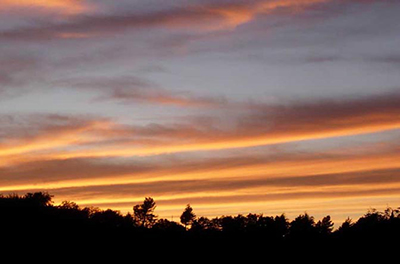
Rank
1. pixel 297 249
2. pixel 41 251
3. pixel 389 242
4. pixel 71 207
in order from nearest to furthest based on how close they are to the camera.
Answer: pixel 41 251, pixel 389 242, pixel 297 249, pixel 71 207

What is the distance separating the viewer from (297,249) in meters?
70.2

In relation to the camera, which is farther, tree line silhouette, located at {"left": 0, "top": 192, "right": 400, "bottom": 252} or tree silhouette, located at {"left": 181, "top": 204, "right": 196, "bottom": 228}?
tree silhouette, located at {"left": 181, "top": 204, "right": 196, "bottom": 228}

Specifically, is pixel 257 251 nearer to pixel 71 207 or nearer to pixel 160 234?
pixel 160 234

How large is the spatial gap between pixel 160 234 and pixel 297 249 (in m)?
13.8

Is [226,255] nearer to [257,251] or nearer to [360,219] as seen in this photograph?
[257,251]

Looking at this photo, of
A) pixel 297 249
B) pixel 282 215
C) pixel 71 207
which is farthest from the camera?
pixel 282 215

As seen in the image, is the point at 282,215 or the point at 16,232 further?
the point at 282,215

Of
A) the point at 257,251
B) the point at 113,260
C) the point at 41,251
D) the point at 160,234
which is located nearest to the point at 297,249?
the point at 257,251

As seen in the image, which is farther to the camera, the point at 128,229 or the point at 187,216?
the point at 187,216

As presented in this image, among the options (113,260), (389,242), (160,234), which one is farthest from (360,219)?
(113,260)

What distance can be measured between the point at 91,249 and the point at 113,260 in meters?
2.33

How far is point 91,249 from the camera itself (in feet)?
185

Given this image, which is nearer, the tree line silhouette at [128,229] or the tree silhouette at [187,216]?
the tree line silhouette at [128,229]

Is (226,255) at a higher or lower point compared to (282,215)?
lower
